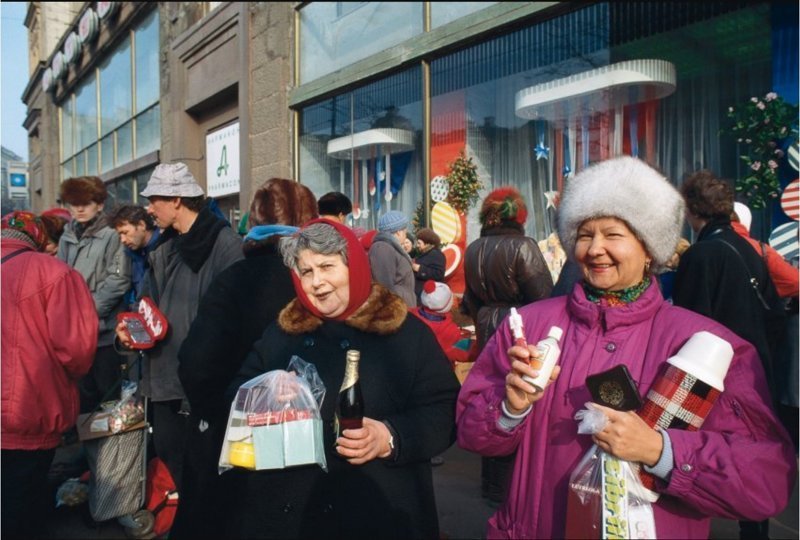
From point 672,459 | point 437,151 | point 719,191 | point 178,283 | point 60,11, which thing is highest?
point 60,11

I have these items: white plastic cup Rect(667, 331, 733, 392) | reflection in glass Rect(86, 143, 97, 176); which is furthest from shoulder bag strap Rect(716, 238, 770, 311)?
reflection in glass Rect(86, 143, 97, 176)

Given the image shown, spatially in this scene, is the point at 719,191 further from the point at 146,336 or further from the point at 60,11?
the point at 60,11

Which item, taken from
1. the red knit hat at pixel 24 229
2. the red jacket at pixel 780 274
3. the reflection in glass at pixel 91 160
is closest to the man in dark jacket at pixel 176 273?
the red knit hat at pixel 24 229

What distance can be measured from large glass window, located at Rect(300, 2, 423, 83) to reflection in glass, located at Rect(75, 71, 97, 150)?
13.8 meters

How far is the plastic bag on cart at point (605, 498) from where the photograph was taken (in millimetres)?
1447

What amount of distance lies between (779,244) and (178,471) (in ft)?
15.4

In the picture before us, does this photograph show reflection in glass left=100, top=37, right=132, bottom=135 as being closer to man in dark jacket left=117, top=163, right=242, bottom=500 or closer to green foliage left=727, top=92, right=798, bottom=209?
man in dark jacket left=117, top=163, right=242, bottom=500

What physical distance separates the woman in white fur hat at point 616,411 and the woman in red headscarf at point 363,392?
263 millimetres

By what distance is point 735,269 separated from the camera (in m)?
3.12

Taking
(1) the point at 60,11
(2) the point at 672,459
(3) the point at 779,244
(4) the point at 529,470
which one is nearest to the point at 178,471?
(4) the point at 529,470

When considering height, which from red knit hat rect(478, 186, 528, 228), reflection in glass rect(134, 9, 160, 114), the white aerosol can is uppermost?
reflection in glass rect(134, 9, 160, 114)

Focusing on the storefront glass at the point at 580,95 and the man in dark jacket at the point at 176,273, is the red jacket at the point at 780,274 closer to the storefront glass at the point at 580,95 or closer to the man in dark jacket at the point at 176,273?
the storefront glass at the point at 580,95

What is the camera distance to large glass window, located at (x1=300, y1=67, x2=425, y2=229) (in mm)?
8211

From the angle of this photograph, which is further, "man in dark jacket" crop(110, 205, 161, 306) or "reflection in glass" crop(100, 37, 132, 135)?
"reflection in glass" crop(100, 37, 132, 135)
